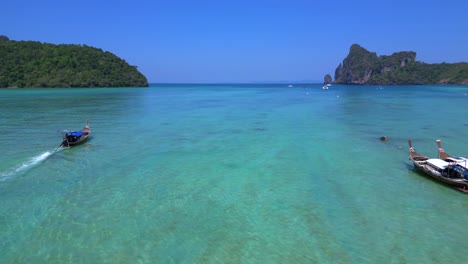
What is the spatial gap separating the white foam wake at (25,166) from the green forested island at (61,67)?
134970 millimetres

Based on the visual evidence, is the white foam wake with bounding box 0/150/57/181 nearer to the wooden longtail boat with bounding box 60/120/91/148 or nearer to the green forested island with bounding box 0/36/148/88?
the wooden longtail boat with bounding box 60/120/91/148

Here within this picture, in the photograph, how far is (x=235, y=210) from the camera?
50.0 ft

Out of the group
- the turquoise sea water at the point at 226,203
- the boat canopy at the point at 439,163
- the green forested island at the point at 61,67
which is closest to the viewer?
the turquoise sea water at the point at 226,203

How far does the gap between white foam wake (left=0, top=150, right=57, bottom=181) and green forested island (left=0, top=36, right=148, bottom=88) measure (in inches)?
5314

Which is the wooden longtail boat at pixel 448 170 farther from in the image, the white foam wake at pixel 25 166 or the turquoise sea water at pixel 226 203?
the white foam wake at pixel 25 166

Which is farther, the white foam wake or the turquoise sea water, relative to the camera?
the white foam wake

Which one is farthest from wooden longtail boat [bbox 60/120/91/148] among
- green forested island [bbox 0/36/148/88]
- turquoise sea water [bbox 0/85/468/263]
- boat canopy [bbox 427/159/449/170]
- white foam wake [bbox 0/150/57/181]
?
green forested island [bbox 0/36/148/88]

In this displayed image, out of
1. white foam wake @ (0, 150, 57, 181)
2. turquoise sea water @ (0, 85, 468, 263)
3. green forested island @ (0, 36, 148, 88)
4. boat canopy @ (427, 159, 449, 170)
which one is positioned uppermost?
green forested island @ (0, 36, 148, 88)

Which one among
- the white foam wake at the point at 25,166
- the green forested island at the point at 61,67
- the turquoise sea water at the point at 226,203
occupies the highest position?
the green forested island at the point at 61,67

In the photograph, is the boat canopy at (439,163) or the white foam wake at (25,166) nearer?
the boat canopy at (439,163)

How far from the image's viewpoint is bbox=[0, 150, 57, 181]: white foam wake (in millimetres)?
19516

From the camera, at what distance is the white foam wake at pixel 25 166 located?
1952 cm

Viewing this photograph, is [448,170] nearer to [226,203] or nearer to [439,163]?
[439,163]

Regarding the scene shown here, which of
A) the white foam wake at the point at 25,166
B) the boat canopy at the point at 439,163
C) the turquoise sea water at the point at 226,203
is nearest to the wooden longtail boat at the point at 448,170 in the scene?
the boat canopy at the point at 439,163
